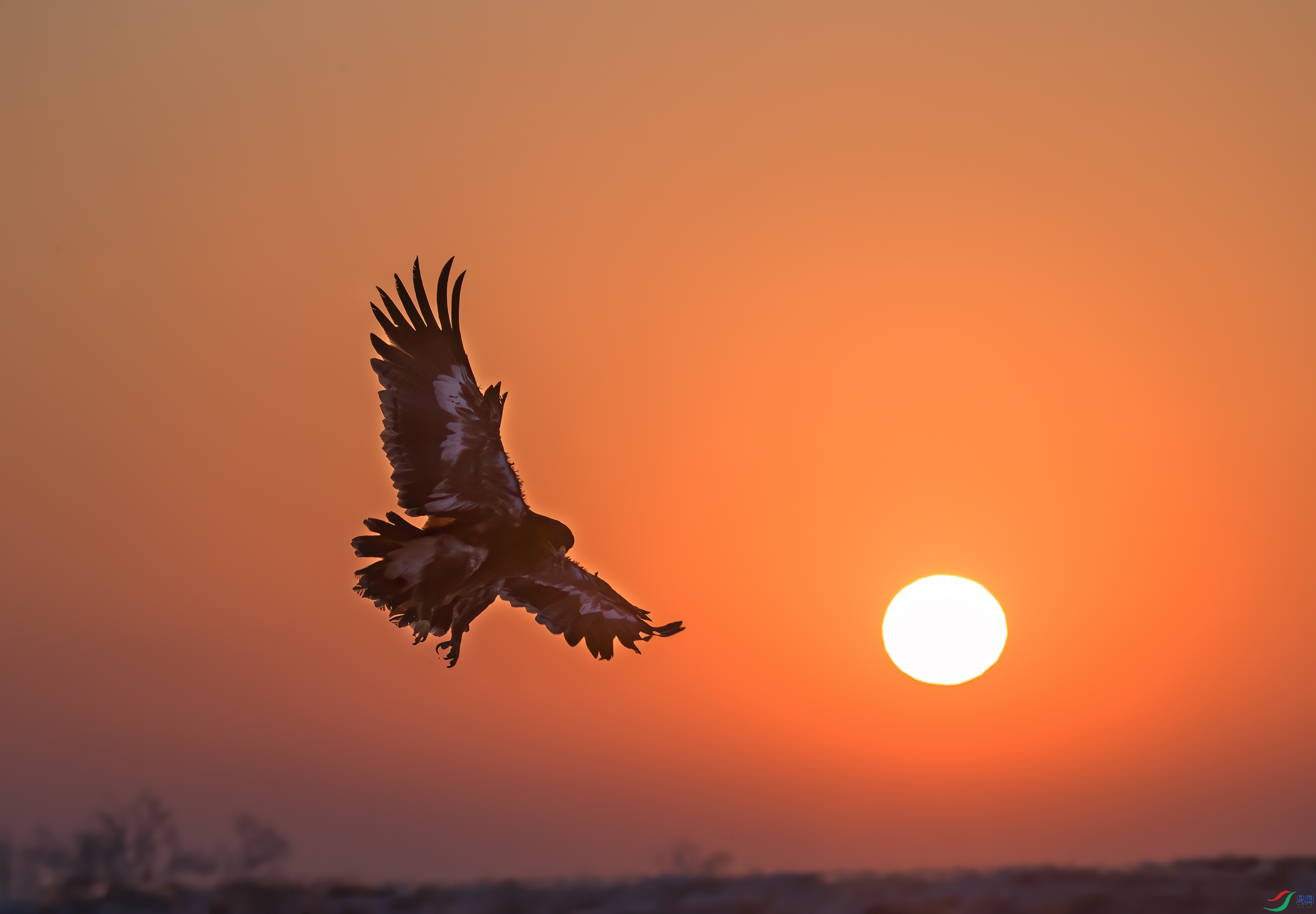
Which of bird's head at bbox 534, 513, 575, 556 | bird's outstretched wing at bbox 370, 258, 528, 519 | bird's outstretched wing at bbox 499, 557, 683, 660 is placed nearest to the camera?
bird's outstretched wing at bbox 370, 258, 528, 519

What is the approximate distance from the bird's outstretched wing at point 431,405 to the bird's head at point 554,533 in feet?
3.63

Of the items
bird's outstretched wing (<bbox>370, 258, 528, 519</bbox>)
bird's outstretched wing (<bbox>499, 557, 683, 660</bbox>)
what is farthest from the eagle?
bird's outstretched wing (<bbox>499, 557, 683, 660</bbox>)

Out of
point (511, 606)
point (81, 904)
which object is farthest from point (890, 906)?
point (511, 606)

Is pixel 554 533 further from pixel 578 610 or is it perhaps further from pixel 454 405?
pixel 578 610

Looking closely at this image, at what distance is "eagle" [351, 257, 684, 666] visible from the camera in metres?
14.8

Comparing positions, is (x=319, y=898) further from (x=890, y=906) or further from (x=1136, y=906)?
(x=1136, y=906)

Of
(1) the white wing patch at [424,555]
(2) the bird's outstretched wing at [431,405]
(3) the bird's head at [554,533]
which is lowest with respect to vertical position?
(1) the white wing patch at [424,555]

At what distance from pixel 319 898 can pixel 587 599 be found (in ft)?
245

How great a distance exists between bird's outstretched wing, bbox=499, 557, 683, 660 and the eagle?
1233 mm

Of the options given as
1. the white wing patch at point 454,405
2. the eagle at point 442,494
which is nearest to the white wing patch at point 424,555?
the eagle at point 442,494

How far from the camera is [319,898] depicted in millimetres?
80500

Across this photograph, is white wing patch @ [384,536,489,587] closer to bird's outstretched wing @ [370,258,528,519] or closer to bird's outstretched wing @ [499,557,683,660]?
bird's outstretched wing @ [370,258,528,519]

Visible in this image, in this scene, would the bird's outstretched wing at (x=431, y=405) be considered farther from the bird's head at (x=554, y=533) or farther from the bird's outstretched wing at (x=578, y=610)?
the bird's outstretched wing at (x=578, y=610)

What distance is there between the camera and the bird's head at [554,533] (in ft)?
51.3
